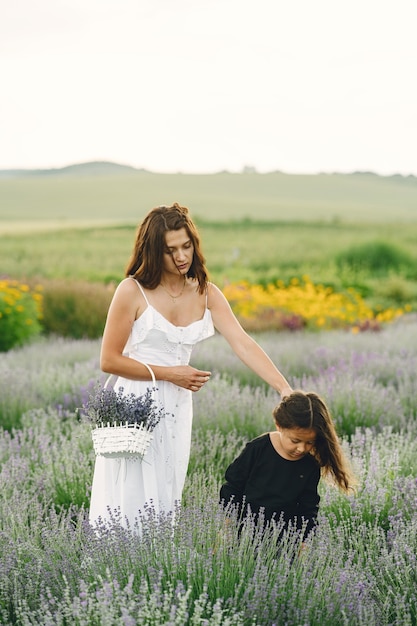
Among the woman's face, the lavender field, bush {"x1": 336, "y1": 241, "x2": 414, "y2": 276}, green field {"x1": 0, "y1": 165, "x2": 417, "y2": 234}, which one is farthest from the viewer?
green field {"x1": 0, "y1": 165, "x2": 417, "y2": 234}

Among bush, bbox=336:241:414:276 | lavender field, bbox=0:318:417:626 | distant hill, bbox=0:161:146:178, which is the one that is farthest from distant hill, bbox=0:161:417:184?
lavender field, bbox=0:318:417:626

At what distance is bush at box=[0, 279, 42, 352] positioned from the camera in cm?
1081

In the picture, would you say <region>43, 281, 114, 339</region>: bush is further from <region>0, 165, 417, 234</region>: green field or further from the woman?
<region>0, 165, 417, 234</region>: green field

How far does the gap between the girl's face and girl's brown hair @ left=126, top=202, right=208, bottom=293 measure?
775 mm

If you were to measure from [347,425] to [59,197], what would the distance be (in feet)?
169

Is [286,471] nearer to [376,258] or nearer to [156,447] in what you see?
[156,447]

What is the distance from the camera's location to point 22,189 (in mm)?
57906

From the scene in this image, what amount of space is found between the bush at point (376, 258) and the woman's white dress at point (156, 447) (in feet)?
62.8

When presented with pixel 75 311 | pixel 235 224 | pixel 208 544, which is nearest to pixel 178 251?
pixel 208 544

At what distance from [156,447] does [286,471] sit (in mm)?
531

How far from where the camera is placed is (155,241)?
11.4 ft

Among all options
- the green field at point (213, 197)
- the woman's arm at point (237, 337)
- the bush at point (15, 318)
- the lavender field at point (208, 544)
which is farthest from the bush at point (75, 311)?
the green field at point (213, 197)

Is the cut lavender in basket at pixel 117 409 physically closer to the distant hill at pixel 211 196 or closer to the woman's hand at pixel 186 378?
the woman's hand at pixel 186 378

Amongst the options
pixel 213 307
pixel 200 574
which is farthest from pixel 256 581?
pixel 213 307
